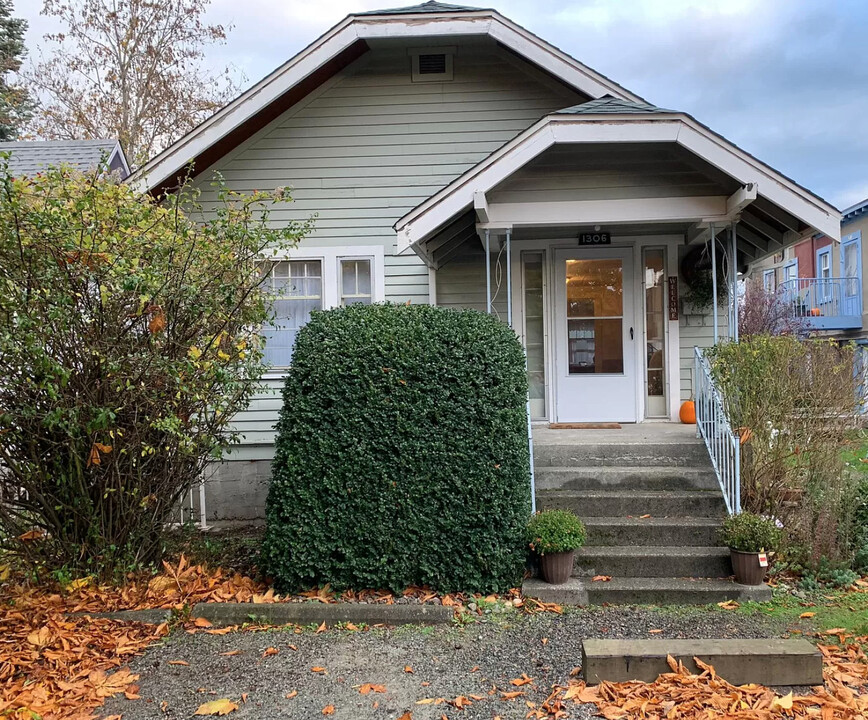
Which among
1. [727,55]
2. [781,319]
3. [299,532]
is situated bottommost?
[299,532]

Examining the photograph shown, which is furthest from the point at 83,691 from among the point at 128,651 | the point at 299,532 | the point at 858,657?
the point at 858,657

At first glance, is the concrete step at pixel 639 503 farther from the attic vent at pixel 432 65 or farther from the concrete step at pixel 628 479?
the attic vent at pixel 432 65

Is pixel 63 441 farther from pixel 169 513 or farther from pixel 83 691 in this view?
pixel 83 691

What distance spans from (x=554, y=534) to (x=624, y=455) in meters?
1.69

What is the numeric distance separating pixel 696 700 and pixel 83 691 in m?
3.37

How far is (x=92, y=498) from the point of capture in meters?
5.05

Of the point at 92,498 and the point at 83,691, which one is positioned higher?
the point at 92,498

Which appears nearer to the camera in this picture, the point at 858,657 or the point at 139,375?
the point at 858,657

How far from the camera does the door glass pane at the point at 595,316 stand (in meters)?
7.83

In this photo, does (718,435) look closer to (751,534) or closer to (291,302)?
(751,534)

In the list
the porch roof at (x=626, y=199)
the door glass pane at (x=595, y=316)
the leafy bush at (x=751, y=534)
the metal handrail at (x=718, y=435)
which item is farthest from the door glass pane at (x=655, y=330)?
the leafy bush at (x=751, y=534)

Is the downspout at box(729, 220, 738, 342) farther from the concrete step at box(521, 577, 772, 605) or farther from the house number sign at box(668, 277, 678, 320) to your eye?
the concrete step at box(521, 577, 772, 605)

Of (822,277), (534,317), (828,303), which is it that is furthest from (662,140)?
(822,277)

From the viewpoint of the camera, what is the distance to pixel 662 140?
19.7 feet
